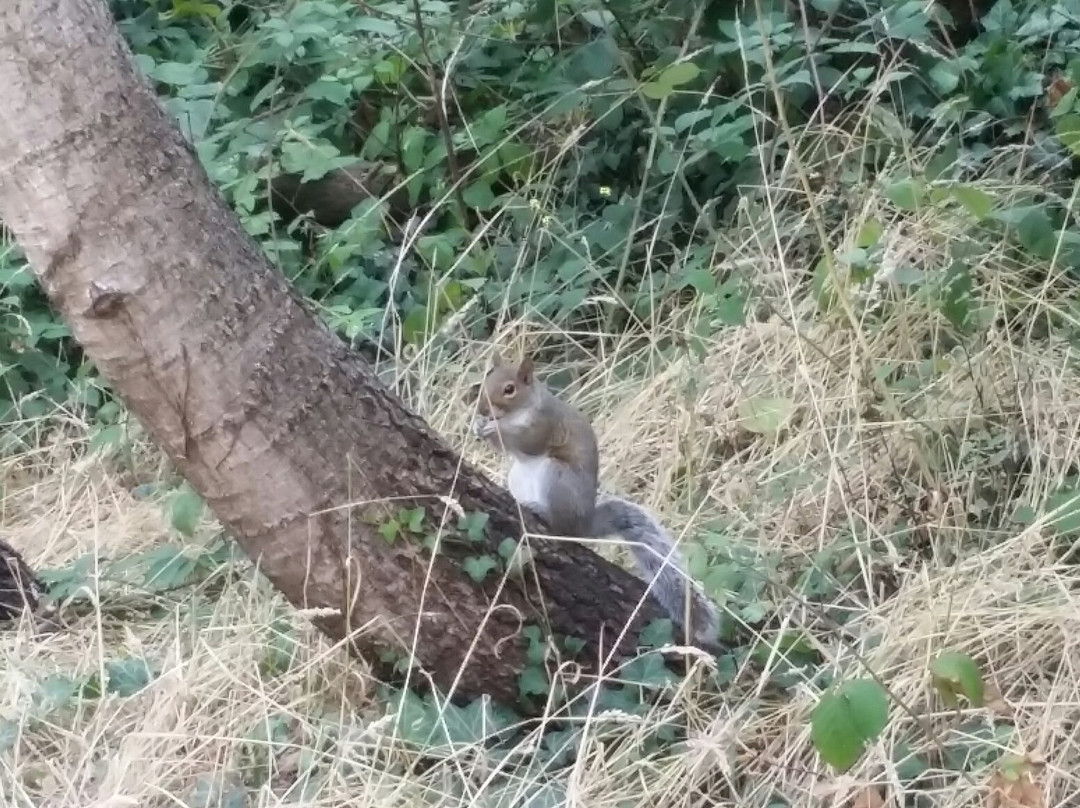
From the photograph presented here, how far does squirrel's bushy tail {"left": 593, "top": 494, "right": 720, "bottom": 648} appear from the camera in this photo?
7.39ft

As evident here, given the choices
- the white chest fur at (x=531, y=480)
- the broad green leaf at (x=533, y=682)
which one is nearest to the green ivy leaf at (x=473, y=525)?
the broad green leaf at (x=533, y=682)

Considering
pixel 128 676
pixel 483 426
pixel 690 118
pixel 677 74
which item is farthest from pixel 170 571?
pixel 690 118

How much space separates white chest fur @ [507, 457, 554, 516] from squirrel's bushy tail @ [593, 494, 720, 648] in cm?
10

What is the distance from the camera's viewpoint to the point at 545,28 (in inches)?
159

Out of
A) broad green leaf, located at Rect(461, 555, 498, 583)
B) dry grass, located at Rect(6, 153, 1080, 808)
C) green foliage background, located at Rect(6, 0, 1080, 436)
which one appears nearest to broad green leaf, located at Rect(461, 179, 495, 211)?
green foliage background, located at Rect(6, 0, 1080, 436)

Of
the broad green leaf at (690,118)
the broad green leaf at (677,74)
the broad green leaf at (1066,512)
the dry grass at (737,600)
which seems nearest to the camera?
the dry grass at (737,600)

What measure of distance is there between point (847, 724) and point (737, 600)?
2.42 feet

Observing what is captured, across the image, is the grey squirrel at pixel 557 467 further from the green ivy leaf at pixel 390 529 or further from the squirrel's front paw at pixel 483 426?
the green ivy leaf at pixel 390 529

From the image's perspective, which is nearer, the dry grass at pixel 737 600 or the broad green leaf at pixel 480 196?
the dry grass at pixel 737 600

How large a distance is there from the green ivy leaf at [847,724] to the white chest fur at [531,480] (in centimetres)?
104

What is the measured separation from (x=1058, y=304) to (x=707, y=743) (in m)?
1.53

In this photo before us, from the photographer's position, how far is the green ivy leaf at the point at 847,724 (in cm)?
160

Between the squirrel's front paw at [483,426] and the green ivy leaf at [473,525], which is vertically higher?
the green ivy leaf at [473,525]

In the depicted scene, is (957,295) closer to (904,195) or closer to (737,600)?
(904,195)
